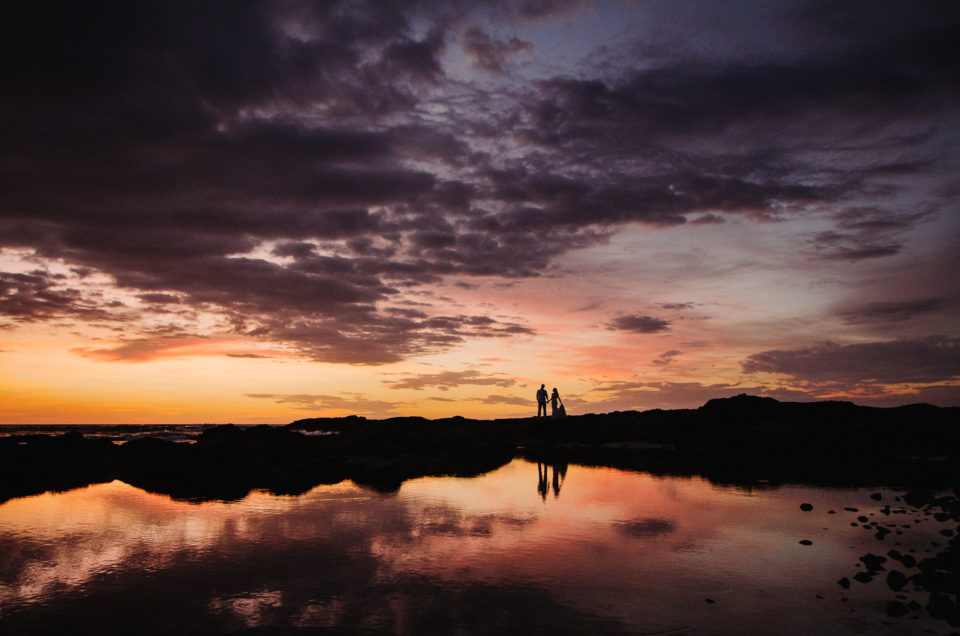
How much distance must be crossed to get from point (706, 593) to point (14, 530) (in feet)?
55.5

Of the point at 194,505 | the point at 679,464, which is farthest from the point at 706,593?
the point at 679,464

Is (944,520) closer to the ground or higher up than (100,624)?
higher up

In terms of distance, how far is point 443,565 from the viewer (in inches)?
452

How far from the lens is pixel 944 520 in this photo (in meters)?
14.5

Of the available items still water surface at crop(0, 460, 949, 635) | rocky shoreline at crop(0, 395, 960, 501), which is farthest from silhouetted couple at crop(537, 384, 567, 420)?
still water surface at crop(0, 460, 949, 635)

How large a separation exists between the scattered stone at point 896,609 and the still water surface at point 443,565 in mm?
158

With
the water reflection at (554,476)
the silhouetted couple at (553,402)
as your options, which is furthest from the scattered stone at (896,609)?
the silhouetted couple at (553,402)

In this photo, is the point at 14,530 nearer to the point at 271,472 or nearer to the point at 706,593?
the point at 271,472

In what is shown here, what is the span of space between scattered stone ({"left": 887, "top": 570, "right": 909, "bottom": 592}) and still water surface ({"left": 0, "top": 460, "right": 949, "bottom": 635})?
198 millimetres

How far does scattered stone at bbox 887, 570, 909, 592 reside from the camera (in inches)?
391

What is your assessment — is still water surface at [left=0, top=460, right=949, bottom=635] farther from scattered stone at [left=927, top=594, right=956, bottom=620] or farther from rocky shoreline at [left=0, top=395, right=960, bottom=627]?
rocky shoreline at [left=0, top=395, right=960, bottom=627]

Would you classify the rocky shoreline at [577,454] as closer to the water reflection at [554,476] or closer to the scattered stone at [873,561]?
the water reflection at [554,476]

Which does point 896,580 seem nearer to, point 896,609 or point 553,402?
point 896,609

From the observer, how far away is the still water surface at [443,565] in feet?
28.3
